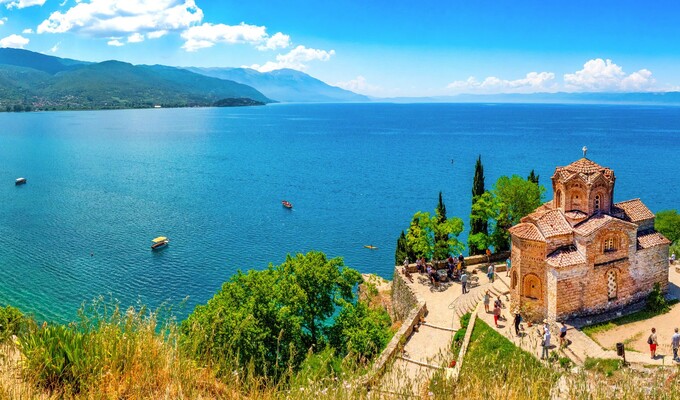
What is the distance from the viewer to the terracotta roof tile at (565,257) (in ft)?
87.8

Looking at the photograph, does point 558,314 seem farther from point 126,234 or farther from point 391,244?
point 126,234

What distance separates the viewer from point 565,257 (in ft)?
88.9

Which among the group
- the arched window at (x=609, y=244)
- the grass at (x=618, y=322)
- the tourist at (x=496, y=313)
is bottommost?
the grass at (x=618, y=322)

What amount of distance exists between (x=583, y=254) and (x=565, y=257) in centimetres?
100

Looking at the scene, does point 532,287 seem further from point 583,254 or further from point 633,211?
point 633,211

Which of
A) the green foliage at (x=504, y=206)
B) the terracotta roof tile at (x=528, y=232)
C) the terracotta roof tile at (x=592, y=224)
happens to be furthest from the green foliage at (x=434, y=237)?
the terracotta roof tile at (x=592, y=224)

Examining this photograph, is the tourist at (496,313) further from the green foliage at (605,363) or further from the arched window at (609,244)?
the arched window at (609,244)

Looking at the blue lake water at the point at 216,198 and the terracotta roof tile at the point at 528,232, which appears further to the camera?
the blue lake water at the point at 216,198

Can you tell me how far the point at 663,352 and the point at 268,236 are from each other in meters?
44.1

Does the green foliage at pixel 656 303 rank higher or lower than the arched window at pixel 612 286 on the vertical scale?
lower

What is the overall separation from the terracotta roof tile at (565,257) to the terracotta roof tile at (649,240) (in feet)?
14.5

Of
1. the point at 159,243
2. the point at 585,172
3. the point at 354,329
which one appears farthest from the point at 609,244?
the point at 159,243

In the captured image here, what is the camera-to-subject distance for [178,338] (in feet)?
27.8

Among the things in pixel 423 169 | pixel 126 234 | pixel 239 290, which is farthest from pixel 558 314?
pixel 423 169
